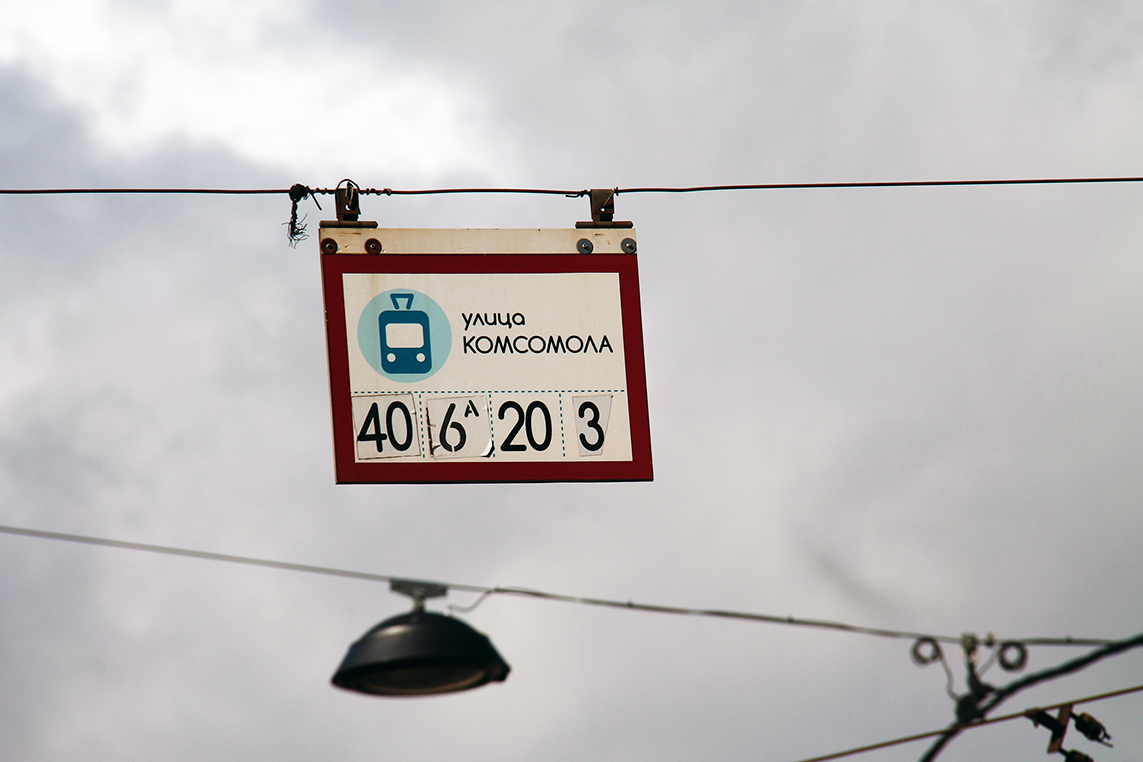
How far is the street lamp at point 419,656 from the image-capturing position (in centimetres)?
691

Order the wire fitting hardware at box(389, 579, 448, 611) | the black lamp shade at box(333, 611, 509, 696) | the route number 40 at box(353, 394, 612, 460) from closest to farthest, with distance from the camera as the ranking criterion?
the black lamp shade at box(333, 611, 509, 696) → the wire fitting hardware at box(389, 579, 448, 611) → the route number 40 at box(353, 394, 612, 460)

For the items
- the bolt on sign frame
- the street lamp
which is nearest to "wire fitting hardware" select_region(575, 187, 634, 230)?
the bolt on sign frame

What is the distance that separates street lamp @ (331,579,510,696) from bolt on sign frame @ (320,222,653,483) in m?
2.11

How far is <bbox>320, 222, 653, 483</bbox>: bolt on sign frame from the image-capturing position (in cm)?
931

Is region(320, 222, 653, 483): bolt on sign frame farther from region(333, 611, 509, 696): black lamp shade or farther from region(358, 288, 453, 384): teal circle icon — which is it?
region(333, 611, 509, 696): black lamp shade

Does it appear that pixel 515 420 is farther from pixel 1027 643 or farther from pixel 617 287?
pixel 1027 643

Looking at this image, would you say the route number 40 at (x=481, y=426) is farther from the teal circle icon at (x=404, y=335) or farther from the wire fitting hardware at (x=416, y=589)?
the wire fitting hardware at (x=416, y=589)

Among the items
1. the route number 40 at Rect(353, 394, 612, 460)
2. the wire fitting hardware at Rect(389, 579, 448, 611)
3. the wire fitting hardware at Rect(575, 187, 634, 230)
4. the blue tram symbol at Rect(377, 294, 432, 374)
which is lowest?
the wire fitting hardware at Rect(389, 579, 448, 611)

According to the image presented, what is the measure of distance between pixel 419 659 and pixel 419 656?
0.01 meters

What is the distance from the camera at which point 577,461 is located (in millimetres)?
9359

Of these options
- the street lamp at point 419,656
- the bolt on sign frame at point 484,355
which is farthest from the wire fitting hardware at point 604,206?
→ the street lamp at point 419,656

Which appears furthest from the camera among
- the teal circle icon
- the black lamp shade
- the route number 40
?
the teal circle icon

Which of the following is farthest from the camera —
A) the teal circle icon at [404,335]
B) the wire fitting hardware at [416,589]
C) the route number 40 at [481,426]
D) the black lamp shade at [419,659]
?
the teal circle icon at [404,335]

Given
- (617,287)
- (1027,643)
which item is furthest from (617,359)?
(1027,643)
